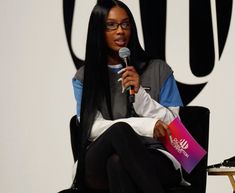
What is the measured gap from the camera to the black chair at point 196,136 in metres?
2.32

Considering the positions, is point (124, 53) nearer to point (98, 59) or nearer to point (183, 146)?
point (98, 59)

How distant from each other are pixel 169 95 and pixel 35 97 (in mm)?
1368

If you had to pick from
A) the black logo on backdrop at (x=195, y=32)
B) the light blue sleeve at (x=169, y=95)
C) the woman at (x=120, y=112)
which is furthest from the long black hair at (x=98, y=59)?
the black logo on backdrop at (x=195, y=32)

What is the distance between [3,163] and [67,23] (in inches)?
38.0

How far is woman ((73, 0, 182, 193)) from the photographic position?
7.12 feet

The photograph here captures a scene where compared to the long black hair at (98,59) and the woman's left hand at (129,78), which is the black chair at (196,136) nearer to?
the long black hair at (98,59)

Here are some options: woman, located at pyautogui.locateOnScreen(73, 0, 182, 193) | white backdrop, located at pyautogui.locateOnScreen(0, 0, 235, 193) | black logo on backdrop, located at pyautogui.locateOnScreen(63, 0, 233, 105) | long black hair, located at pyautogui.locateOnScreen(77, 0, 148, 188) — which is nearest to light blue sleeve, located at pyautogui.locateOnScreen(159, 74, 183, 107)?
woman, located at pyautogui.locateOnScreen(73, 0, 182, 193)

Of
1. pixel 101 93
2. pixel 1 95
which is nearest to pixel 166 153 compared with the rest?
pixel 101 93

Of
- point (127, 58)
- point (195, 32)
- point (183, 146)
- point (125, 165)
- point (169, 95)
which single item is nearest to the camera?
point (125, 165)

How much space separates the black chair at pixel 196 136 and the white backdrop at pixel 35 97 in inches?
41.1

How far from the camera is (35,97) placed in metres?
3.67

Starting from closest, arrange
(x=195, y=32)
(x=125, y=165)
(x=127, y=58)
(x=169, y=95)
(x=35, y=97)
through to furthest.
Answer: (x=125, y=165), (x=127, y=58), (x=169, y=95), (x=195, y=32), (x=35, y=97)

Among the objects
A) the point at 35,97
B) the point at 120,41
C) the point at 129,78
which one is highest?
the point at 120,41

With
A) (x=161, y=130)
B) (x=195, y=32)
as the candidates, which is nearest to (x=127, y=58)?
(x=161, y=130)
